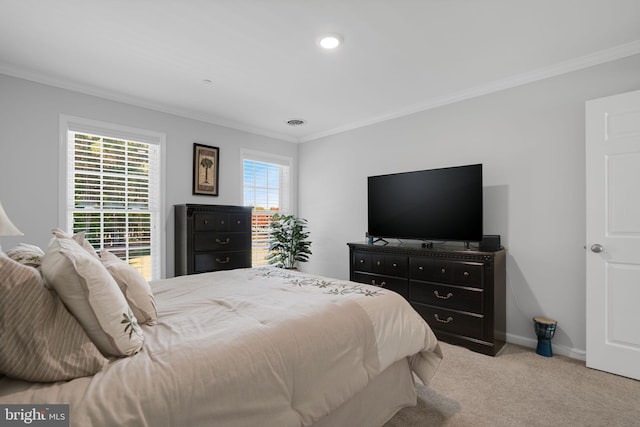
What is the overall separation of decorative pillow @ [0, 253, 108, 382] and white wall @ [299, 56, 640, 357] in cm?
338

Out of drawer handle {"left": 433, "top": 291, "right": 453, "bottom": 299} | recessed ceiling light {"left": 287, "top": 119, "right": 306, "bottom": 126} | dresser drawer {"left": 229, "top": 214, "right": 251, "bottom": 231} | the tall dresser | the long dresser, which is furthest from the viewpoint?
recessed ceiling light {"left": 287, "top": 119, "right": 306, "bottom": 126}

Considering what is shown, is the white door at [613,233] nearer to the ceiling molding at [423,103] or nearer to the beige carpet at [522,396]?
the beige carpet at [522,396]

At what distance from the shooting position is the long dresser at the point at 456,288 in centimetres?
284

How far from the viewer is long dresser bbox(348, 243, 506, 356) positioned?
284 centimetres

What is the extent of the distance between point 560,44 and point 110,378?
3493 mm

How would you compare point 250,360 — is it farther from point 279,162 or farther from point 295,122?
point 279,162

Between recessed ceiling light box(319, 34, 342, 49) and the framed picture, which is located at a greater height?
recessed ceiling light box(319, 34, 342, 49)

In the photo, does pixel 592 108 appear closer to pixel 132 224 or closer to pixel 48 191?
pixel 132 224

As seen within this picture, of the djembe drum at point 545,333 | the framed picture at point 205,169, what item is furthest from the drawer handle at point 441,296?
the framed picture at point 205,169

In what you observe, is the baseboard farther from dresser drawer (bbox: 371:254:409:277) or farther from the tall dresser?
the tall dresser

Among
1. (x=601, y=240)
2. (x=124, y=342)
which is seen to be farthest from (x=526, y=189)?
(x=124, y=342)

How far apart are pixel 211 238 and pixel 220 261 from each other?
0.30 m

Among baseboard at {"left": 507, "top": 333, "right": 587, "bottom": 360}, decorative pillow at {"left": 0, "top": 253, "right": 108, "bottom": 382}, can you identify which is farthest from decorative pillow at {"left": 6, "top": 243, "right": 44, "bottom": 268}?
baseboard at {"left": 507, "top": 333, "right": 587, "bottom": 360}

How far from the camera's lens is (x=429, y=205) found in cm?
343
